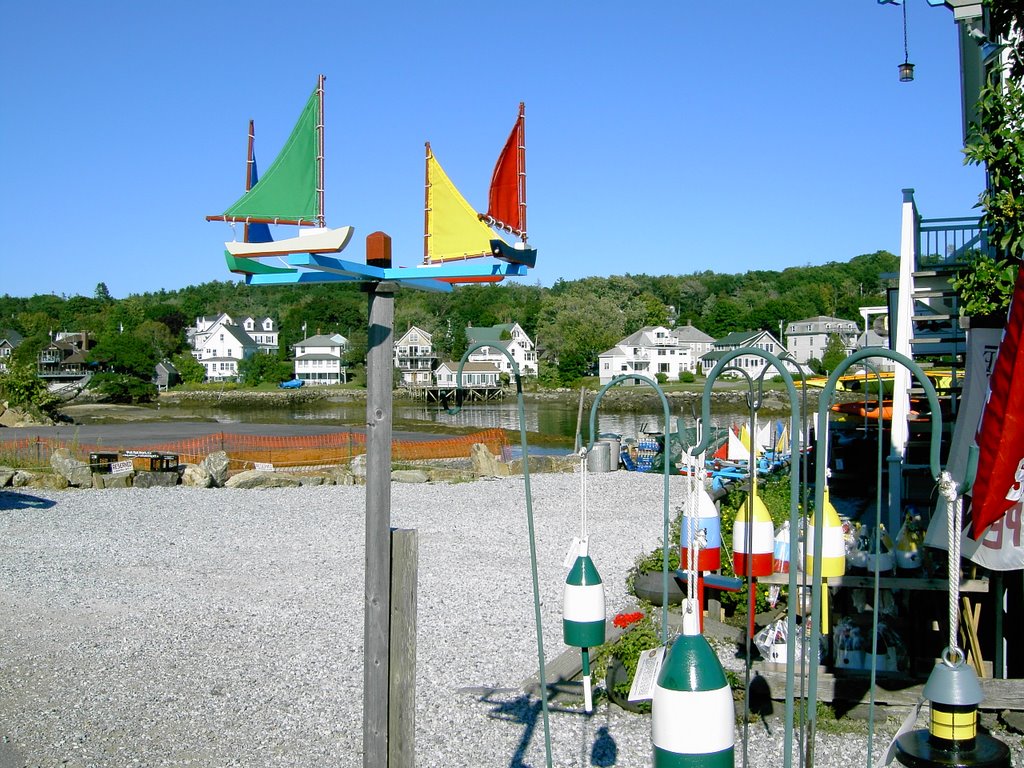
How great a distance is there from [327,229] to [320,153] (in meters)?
0.49

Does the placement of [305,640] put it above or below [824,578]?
below

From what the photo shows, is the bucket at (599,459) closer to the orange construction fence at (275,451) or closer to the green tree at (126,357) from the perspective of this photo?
the orange construction fence at (275,451)

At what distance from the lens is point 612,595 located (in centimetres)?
1190

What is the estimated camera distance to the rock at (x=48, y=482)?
74.4ft

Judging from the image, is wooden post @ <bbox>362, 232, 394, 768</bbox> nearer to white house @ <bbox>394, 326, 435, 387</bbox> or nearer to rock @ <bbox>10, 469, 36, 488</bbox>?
rock @ <bbox>10, 469, 36, 488</bbox>

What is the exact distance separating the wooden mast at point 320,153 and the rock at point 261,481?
2061cm

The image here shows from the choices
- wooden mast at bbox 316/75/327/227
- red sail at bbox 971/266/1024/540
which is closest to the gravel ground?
red sail at bbox 971/266/1024/540

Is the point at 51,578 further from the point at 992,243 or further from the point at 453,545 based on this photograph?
the point at 992,243

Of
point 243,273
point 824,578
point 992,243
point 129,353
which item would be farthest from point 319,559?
point 129,353

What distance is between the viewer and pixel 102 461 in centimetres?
2658

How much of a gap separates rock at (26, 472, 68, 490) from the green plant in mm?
21066

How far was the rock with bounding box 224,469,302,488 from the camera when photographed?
23.7m

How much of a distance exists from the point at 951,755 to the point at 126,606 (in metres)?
11.0

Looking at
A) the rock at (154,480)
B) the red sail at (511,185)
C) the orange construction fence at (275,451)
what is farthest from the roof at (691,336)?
the red sail at (511,185)
